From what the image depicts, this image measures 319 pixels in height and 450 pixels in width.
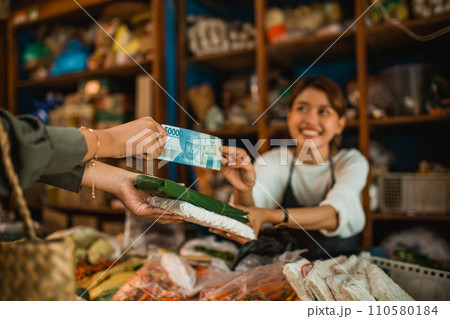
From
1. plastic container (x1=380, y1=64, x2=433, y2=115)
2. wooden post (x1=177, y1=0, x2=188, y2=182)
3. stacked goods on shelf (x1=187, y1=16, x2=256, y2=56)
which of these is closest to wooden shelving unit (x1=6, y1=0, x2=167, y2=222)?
wooden post (x1=177, y1=0, x2=188, y2=182)

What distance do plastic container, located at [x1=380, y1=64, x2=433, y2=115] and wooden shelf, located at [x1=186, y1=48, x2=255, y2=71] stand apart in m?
0.85

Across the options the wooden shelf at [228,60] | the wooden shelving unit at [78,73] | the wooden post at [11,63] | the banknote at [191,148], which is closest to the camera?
the banknote at [191,148]

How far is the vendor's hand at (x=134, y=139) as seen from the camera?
0.80 m

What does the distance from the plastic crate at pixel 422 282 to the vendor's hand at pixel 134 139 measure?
78 centimetres

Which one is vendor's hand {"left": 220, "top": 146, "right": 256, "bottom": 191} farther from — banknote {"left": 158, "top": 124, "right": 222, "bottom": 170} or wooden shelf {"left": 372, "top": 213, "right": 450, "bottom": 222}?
wooden shelf {"left": 372, "top": 213, "right": 450, "bottom": 222}

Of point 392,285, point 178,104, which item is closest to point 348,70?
point 178,104

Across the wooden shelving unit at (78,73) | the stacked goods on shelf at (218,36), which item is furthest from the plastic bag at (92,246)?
the stacked goods on shelf at (218,36)

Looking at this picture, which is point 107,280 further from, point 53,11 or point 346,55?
point 53,11

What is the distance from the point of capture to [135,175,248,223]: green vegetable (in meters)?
0.88

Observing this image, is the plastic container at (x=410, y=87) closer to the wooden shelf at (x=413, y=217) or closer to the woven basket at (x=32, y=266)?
the wooden shelf at (x=413, y=217)

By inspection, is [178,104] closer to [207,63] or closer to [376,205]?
[207,63]

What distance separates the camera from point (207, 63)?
2.48 m

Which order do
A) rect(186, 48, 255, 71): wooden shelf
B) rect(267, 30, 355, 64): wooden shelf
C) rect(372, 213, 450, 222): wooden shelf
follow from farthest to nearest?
rect(186, 48, 255, 71): wooden shelf < rect(267, 30, 355, 64): wooden shelf < rect(372, 213, 450, 222): wooden shelf

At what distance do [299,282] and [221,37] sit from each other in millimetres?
1860
